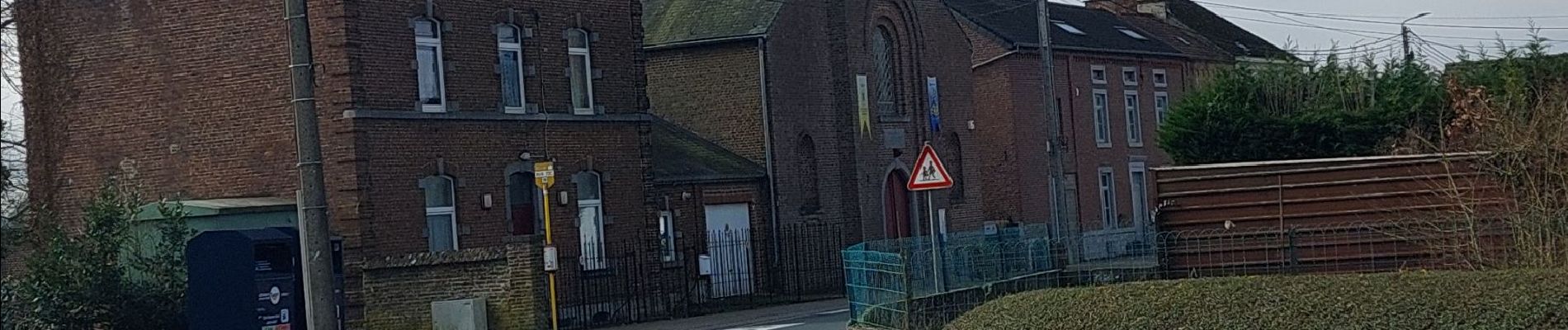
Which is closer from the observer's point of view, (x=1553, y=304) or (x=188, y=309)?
(x=1553, y=304)

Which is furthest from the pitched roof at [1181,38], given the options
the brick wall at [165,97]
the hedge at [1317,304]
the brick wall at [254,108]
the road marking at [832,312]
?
the hedge at [1317,304]

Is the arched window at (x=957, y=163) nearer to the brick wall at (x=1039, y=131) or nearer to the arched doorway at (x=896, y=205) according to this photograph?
the arched doorway at (x=896, y=205)

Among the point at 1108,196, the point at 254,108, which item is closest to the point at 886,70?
the point at 1108,196

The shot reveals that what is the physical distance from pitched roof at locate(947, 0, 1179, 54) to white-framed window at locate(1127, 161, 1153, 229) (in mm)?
3240

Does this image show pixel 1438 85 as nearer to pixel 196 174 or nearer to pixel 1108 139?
pixel 196 174

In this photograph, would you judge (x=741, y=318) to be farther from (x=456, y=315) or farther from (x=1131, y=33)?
(x=1131, y=33)

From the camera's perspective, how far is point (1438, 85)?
29422 mm

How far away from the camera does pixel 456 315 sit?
25.2 metres

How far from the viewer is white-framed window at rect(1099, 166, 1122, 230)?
53.5 metres

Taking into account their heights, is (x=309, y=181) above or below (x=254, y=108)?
below

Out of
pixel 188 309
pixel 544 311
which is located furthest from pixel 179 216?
pixel 544 311

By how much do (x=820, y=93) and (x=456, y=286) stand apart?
16.0 m

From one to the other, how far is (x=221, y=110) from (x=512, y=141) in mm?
4400

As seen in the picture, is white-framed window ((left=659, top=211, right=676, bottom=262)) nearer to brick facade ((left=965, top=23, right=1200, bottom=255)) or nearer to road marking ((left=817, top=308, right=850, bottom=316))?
road marking ((left=817, top=308, right=850, bottom=316))
